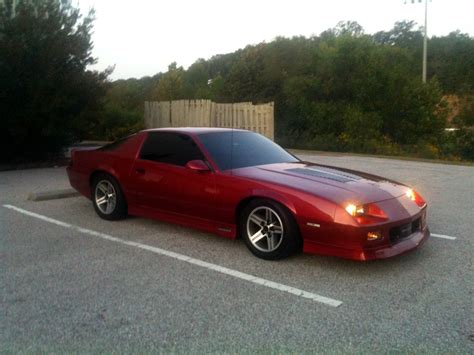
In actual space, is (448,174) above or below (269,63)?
below

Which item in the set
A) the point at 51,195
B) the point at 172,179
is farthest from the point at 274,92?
the point at 172,179

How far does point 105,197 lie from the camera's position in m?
6.71

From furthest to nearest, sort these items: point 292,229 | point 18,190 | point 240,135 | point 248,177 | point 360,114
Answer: point 360,114, point 18,190, point 240,135, point 248,177, point 292,229

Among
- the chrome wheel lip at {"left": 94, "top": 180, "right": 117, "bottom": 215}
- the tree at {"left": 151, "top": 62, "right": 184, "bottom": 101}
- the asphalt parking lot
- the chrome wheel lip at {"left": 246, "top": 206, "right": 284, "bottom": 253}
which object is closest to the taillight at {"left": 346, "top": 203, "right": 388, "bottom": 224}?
the asphalt parking lot

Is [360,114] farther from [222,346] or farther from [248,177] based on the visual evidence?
[222,346]

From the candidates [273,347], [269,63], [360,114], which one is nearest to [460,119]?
[360,114]

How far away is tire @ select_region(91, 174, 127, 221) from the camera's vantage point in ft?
21.3

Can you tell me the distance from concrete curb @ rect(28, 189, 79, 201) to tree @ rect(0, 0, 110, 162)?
3768 mm

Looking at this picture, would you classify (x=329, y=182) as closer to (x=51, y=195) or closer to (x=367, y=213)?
(x=367, y=213)

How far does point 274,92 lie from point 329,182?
1199 inches

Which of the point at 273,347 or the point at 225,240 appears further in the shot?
the point at 225,240

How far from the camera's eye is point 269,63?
38125 millimetres

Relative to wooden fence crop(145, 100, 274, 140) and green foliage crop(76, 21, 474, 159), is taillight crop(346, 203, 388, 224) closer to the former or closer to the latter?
wooden fence crop(145, 100, 274, 140)

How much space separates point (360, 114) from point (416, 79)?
435 centimetres
